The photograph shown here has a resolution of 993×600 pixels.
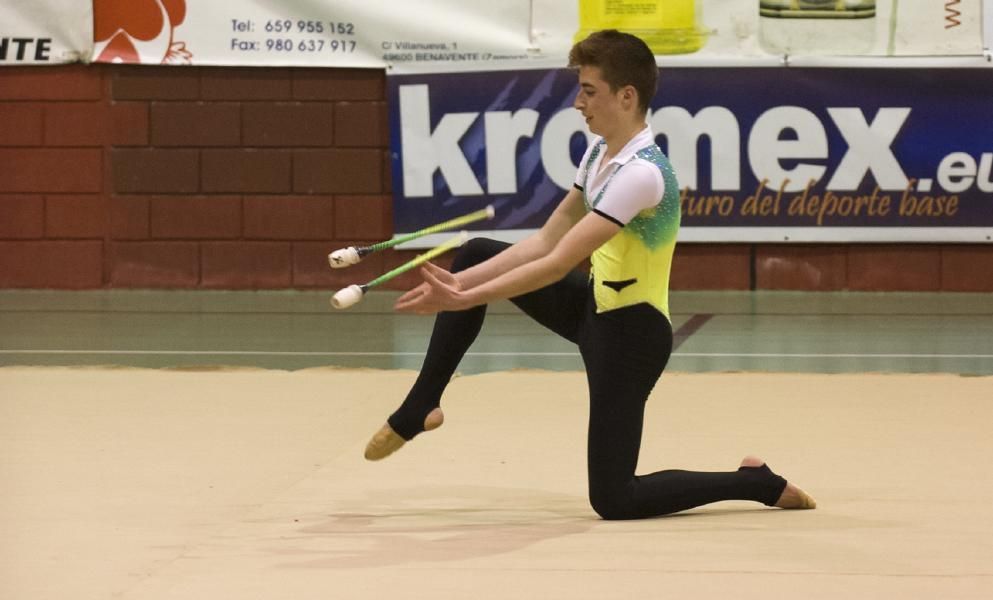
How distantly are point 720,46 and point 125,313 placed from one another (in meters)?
3.46

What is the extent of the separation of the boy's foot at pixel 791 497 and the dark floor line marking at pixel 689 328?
2.95m

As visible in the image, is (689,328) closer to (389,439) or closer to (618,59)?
(389,439)

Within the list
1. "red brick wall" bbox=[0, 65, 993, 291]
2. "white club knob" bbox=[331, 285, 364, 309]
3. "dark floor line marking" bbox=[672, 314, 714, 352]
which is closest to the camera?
"white club knob" bbox=[331, 285, 364, 309]

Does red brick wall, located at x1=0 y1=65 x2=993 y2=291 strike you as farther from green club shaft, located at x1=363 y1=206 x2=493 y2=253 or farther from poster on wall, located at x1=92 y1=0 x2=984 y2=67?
green club shaft, located at x1=363 y1=206 x2=493 y2=253

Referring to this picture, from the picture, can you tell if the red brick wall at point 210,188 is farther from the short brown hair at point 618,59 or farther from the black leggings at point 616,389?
the short brown hair at point 618,59

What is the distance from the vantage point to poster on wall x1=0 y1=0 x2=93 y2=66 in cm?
852

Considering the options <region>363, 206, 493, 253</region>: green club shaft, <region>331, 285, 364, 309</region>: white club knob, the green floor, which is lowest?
the green floor

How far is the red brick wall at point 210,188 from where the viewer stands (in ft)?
28.2

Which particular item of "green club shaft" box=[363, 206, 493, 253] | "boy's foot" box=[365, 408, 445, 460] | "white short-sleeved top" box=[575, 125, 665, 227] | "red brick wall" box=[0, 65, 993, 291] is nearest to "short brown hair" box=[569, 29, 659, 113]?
"white short-sleeved top" box=[575, 125, 665, 227]

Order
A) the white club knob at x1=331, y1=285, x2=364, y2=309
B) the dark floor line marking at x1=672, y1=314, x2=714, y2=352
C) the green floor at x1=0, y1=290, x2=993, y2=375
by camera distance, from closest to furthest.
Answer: the white club knob at x1=331, y1=285, x2=364, y2=309 → the green floor at x1=0, y1=290, x2=993, y2=375 → the dark floor line marking at x1=672, y1=314, x2=714, y2=352

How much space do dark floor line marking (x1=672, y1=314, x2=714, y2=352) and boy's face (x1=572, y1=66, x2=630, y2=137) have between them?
3186mm

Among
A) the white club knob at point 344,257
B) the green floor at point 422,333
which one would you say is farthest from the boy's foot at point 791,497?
the green floor at point 422,333

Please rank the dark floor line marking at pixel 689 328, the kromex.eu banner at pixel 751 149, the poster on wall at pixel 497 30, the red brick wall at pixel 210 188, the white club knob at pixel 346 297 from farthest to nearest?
the red brick wall at pixel 210 188 < the kromex.eu banner at pixel 751 149 < the poster on wall at pixel 497 30 < the dark floor line marking at pixel 689 328 < the white club knob at pixel 346 297

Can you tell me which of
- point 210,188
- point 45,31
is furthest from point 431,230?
point 45,31
